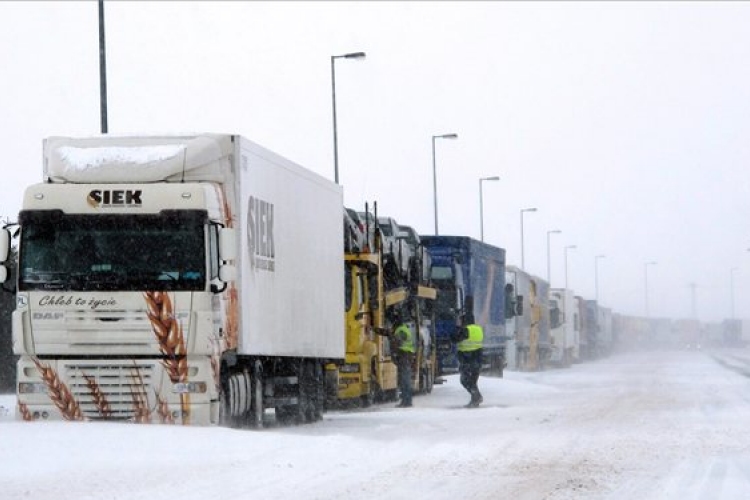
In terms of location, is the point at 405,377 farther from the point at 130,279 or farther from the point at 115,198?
the point at 115,198

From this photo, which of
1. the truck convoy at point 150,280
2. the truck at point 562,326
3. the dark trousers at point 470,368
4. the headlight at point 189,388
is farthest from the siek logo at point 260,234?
the truck at point 562,326

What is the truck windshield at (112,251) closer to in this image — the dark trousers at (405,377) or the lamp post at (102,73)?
the lamp post at (102,73)

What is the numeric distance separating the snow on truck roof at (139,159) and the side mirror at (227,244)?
3.03ft

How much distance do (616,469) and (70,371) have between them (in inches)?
277

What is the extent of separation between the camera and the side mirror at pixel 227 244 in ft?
60.8

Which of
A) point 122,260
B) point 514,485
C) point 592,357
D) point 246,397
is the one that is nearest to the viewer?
point 514,485

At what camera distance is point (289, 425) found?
23.3 m

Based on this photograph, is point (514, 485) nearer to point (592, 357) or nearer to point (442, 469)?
point (442, 469)

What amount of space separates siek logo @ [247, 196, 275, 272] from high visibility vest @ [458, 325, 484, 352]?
905cm

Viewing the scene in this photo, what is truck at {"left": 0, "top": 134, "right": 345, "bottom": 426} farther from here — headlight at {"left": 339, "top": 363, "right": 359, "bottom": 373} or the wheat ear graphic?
headlight at {"left": 339, "top": 363, "right": 359, "bottom": 373}

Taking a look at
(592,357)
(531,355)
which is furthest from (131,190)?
(592,357)

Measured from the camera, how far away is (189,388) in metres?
18.7

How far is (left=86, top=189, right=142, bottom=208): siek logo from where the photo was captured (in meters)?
18.8

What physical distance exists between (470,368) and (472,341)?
0.50 m
